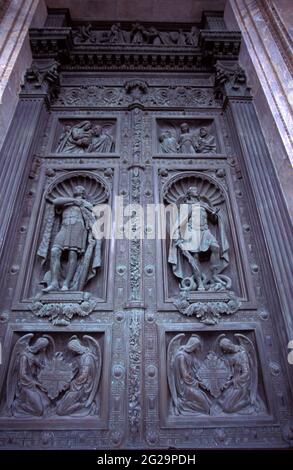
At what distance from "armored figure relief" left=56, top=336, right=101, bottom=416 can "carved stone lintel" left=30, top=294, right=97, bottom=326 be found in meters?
0.35

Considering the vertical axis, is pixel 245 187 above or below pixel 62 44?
below

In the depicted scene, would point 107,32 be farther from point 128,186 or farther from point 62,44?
point 128,186

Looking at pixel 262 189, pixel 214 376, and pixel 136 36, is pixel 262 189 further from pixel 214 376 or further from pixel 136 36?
pixel 136 36

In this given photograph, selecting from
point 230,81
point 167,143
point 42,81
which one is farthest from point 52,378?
point 230,81

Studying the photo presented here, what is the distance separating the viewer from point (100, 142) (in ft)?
25.8

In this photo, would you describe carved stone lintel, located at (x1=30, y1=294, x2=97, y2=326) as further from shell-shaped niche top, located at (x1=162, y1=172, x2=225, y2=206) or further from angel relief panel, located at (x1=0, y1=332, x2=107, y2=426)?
shell-shaped niche top, located at (x1=162, y1=172, x2=225, y2=206)

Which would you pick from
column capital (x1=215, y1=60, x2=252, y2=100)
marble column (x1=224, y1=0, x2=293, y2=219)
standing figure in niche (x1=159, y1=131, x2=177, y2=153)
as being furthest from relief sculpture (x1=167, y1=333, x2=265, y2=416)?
column capital (x1=215, y1=60, x2=252, y2=100)

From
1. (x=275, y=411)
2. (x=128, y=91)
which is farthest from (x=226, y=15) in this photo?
(x=275, y=411)

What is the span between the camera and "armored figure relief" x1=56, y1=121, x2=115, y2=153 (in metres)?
7.78

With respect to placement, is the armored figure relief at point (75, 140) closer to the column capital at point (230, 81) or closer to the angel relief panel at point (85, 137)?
the angel relief panel at point (85, 137)

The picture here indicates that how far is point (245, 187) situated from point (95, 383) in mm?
4197
